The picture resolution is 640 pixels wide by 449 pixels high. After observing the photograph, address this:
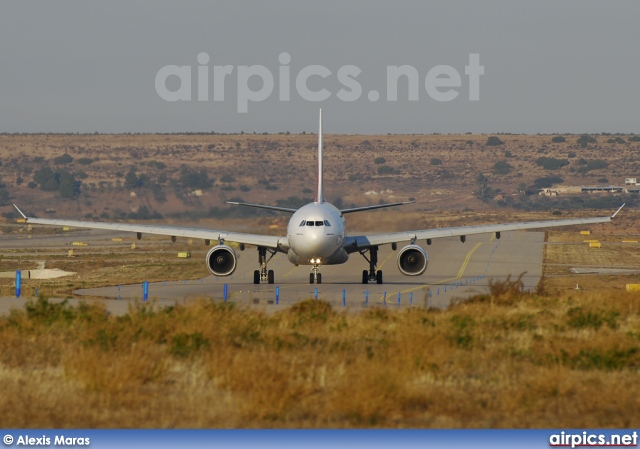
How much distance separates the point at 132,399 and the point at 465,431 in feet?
20.9

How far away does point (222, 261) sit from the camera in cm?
5475

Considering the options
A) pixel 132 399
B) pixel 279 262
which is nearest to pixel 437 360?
pixel 132 399

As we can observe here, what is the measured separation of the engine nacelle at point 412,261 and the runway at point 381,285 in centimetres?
92

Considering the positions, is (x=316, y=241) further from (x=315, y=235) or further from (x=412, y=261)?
(x=412, y=261)

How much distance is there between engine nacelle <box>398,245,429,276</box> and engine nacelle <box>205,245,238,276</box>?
847 centimetres

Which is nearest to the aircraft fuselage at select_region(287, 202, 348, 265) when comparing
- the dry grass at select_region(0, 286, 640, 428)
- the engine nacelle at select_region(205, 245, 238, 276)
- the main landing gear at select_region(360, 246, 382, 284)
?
the engine nacelle at select_region(205, 245, 238, 276)

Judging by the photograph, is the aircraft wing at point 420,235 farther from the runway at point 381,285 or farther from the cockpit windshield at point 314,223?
the cockpit windshield at point 314,223

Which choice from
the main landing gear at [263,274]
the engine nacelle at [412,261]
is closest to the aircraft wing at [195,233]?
Result: the main landing gear at [263,274]

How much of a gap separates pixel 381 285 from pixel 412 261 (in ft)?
9.47

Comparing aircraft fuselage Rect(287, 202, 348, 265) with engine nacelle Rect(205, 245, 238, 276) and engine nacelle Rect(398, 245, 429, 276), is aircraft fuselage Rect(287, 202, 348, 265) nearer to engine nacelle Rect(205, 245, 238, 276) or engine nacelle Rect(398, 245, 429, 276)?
engine nacelle Rect(205, 245, 238, 276)

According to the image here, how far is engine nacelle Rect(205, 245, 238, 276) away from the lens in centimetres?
5450

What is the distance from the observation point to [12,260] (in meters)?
90.1

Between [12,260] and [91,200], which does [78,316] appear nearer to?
[12,260]

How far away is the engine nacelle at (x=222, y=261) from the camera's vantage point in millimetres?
54500
